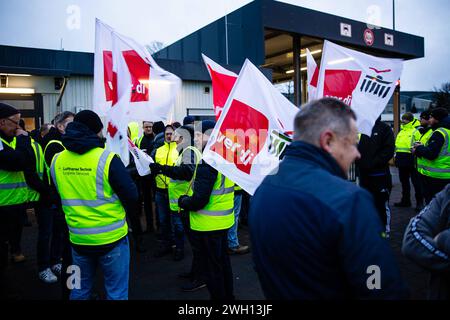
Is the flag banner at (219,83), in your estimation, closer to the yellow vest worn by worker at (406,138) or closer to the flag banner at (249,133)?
the flag banner at (249,133)

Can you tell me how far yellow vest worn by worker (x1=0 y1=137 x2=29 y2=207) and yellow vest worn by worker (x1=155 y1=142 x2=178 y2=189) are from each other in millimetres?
1874

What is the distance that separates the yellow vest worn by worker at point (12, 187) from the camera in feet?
13.0

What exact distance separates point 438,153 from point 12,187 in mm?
6191

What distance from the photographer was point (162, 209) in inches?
216

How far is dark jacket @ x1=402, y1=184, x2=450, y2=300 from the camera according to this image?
1.72m

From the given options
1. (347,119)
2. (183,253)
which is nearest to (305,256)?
(347,119)

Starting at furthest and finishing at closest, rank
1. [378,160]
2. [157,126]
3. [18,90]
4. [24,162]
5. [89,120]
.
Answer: [18,90], [157,126], [378,160], [24,162], [89,120]

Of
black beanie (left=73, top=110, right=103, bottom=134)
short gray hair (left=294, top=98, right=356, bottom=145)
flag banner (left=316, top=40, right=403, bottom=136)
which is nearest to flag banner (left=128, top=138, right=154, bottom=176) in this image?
black beanie (left=73, top=110, right=103, bottom=134)

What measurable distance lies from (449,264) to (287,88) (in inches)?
1390

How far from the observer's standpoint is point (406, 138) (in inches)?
317

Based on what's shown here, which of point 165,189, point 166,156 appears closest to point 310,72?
point 166,156

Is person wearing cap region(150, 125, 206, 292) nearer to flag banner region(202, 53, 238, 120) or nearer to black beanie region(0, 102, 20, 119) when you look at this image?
flag banner region(202, 53, 238, 120)

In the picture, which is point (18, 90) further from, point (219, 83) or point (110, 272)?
point (110, 272)

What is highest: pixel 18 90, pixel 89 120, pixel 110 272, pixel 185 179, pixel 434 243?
pixel 18 90
